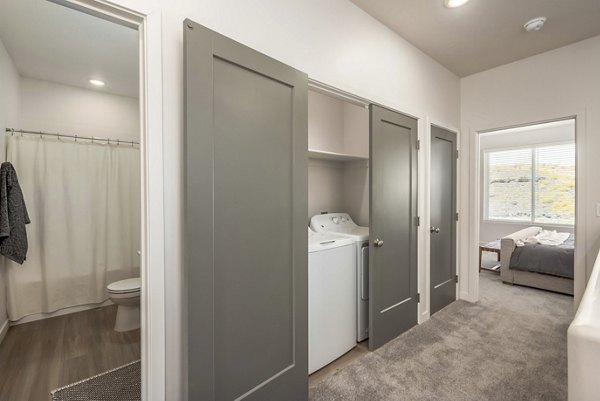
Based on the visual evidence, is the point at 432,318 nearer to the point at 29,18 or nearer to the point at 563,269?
the point at 563,269

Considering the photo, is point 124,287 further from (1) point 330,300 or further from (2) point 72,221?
(1) point 330,300

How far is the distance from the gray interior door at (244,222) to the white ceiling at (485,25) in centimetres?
121

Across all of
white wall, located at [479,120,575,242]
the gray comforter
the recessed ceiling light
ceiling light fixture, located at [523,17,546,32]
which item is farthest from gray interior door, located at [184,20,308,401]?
white wall, located at [479,120,575,242]

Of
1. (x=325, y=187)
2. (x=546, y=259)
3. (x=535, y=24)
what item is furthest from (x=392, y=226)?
(x=546, y=259)

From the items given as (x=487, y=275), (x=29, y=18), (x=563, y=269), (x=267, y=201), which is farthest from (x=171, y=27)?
(x=487, y=275)

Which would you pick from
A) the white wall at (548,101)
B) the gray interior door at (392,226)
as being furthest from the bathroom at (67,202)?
the white wall at (548,101)

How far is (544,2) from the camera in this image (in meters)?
2.02

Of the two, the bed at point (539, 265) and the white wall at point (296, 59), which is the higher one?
the white wall at point (296, 59)

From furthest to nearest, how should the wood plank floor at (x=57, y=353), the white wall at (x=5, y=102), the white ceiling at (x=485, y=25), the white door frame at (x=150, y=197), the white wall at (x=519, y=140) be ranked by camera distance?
the white wall at (x=519, y=140)
the white wall at (x=5, y=102)
the white ceiling at (x=485, y=25)
the wood plank floor at (x=57, y=353)
the white door frame at (x=150, y=197)

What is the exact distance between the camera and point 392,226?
2410 millimetres

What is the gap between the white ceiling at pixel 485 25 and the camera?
2.06m

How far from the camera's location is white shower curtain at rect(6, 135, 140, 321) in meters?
2.82

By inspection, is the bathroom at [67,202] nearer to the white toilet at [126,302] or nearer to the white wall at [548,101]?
the white toilet at [126,302]

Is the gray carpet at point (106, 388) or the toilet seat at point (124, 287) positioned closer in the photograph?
the gray carpet at point (106, 388)
